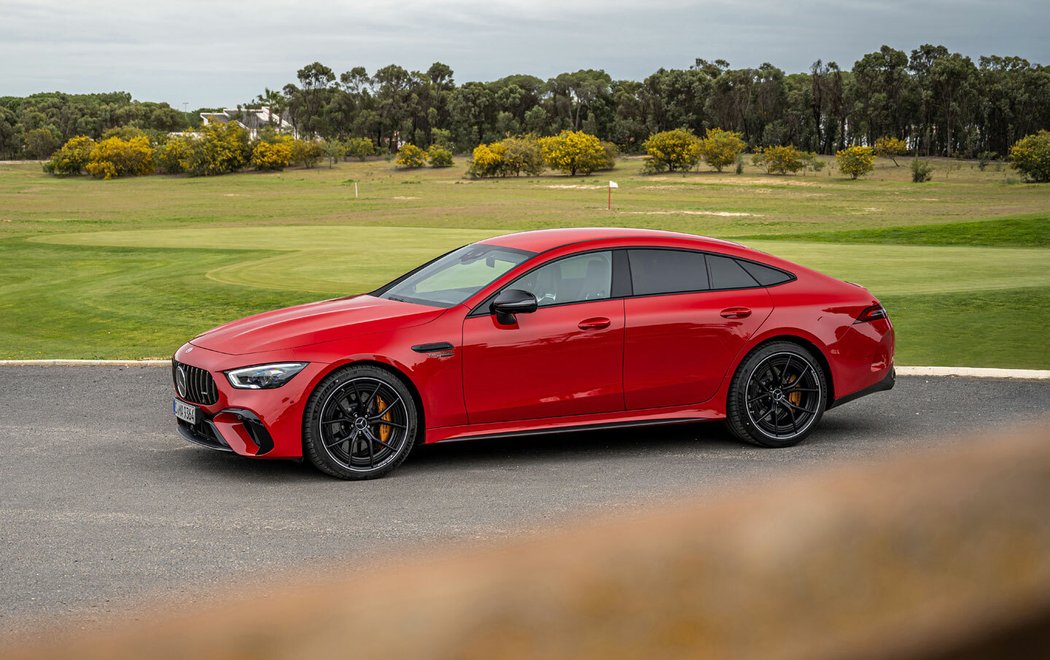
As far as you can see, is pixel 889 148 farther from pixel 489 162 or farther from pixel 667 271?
pixel 667 271

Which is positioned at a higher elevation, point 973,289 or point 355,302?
point 355,302

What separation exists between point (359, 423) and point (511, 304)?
1.29 meters

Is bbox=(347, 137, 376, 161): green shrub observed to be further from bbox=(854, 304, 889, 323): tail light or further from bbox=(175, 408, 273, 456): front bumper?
bbox=(175, 408, 273, 456): front bumper

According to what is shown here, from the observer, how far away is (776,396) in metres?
8.65

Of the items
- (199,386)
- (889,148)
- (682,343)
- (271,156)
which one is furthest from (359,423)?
(271,156)

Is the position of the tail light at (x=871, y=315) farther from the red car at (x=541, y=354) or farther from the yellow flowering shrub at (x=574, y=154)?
the yellow flowering shrub at (x=574, y=154)

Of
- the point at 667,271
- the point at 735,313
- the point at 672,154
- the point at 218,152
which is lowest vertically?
the point at 735,313

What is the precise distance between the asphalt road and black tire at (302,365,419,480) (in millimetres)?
160

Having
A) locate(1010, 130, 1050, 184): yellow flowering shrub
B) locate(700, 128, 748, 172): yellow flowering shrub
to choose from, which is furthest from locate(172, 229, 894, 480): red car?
locate(700, 128, 748, 172): yellow flowering shrub

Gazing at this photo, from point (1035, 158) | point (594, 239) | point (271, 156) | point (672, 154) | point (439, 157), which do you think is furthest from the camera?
point (271, 156)

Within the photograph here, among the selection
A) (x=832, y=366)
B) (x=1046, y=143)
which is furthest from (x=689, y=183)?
(x=832, y=366)

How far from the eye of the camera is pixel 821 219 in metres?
55.7

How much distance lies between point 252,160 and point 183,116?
60.8m

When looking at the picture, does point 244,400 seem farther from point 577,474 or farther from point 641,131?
point 641,131
